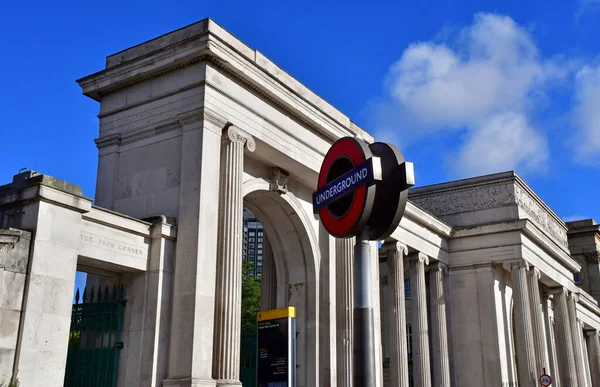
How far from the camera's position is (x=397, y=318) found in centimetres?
3384

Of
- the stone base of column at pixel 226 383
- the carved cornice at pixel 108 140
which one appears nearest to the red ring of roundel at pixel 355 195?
the stone base of column at pixel 226 383

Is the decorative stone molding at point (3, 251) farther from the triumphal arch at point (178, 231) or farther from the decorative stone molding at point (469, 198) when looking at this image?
the decorative stone molding at point (469, 198)

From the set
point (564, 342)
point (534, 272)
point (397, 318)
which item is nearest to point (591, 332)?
point (564, 342)

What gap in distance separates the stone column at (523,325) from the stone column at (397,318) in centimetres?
810

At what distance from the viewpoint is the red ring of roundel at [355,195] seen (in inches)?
375

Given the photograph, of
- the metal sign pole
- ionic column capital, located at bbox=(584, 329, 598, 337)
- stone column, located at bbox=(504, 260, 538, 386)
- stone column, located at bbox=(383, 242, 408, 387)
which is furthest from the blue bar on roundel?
ionic column capital, located at bbox=(584, 329, 598, 337)

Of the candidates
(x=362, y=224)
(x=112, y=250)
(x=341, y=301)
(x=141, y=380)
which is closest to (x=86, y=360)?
(x=141, y=380)

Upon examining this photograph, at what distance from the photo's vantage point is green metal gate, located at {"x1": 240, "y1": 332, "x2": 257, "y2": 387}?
24.2 meters

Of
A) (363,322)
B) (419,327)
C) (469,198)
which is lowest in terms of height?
(363,322)

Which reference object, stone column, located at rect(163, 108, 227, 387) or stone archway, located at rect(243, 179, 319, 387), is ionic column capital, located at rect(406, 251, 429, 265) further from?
stone column, located at rect(163, 108, 227, 387)

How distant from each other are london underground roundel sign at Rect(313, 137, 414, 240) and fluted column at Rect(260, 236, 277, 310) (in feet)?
56.5

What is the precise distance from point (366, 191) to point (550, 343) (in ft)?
130

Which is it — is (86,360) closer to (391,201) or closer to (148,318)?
(148,318)

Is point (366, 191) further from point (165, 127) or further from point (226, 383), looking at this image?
point (165, 127)
